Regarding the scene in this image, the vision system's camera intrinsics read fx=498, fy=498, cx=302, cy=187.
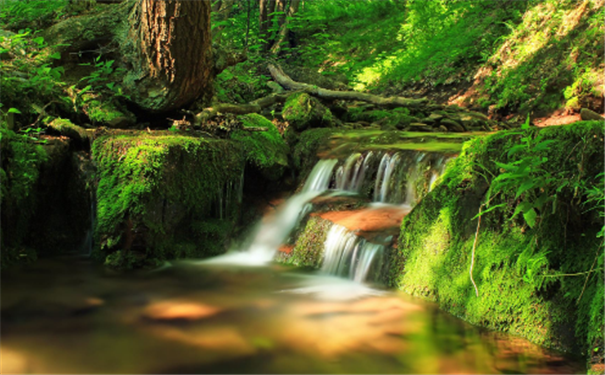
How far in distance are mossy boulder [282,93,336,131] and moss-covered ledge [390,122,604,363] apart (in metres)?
4.25

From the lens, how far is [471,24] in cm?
1468

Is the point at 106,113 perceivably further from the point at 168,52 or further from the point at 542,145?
the point at 542,145

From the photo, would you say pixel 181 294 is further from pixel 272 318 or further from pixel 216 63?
pixel 216 63

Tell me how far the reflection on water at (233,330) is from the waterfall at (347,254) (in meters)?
0.20

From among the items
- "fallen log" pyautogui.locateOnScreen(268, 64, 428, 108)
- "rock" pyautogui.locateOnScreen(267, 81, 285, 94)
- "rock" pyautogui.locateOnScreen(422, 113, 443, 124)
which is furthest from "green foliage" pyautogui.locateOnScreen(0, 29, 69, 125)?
"rock" pyautogui.locateOnScreen(422, 113, 443, 124)

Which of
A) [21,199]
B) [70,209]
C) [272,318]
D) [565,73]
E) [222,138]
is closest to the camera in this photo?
[272,318]

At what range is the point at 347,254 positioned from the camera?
5.20m

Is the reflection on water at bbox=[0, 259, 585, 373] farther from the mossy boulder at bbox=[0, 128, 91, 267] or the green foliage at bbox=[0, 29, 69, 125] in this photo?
the green foliage at bbox=[0, 29, 69, 125]

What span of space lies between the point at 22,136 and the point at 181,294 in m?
2.77

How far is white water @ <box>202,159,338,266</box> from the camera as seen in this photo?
6180 mm

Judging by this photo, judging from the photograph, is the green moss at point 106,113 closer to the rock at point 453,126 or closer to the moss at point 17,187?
the moss at point 17,187

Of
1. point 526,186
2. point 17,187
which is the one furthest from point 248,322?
point 17,187

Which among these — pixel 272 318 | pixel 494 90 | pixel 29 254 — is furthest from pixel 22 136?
pixel 494 90

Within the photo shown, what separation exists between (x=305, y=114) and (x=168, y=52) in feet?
8.72
